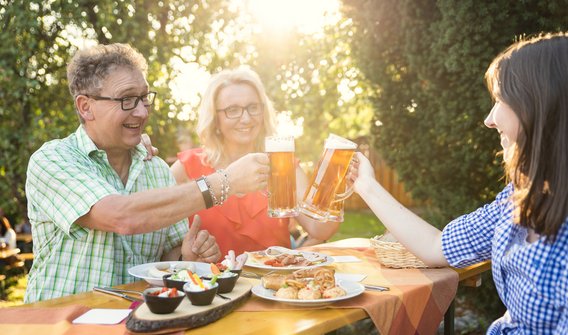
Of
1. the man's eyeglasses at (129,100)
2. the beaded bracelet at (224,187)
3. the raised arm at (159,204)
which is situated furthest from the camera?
the man's eyeglasses at (129,100)

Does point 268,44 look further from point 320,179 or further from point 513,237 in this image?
point 513,237

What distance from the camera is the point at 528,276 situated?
178 centimetres

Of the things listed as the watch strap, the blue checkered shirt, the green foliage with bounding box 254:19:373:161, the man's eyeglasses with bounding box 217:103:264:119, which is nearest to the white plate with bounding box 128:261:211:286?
the watch strap

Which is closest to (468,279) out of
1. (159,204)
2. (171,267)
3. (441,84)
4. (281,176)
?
(281,176)

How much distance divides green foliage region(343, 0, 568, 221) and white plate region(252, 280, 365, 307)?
2.98 metres

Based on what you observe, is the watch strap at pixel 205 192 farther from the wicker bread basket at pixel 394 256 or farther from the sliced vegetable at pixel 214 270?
the wicker bread basket at pixel 394 256

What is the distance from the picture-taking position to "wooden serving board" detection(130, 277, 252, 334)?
1733mm

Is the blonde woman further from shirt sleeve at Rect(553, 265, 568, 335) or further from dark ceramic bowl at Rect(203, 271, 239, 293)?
shirt sleeve at Rect(553, 265, 568, 335)

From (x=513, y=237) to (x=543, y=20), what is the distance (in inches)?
124

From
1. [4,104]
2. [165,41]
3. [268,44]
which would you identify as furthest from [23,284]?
[268,44]

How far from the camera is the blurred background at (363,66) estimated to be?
4.73 meters

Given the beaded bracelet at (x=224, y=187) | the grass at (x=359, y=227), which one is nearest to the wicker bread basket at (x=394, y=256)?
the beaded bracelet at (x=224, y=187)

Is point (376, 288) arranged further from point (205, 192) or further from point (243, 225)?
point (243, 225)

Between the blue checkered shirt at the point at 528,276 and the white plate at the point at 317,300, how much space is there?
480 mm
